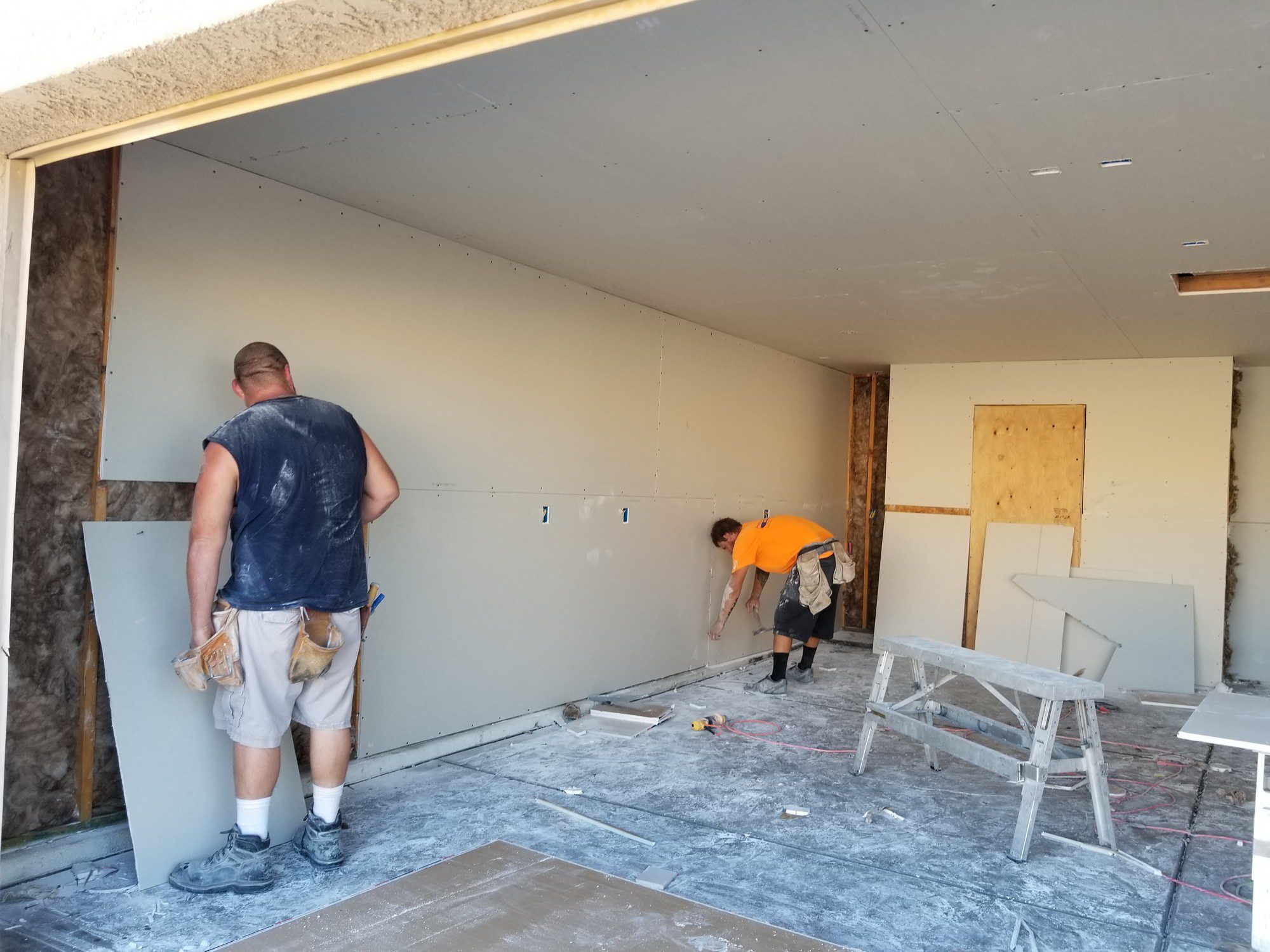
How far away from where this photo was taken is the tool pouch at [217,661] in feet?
8.35

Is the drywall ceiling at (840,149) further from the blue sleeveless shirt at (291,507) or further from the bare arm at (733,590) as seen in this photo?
the bare arm at (733,590)

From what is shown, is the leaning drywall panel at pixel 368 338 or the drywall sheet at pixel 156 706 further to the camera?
the leaning drywall panel at pixel 368 338

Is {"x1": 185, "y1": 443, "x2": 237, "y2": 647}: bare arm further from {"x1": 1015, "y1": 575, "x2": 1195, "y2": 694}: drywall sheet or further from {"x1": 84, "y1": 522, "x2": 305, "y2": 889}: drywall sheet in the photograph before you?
{"x1": 1015, "y1": 575, "x2": 1195, "y2": 694}: drywall sheet

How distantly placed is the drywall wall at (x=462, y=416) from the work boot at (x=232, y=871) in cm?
96

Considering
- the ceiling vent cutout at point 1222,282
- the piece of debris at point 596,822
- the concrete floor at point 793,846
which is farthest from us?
the ceiling vent cutout at point 1222,282

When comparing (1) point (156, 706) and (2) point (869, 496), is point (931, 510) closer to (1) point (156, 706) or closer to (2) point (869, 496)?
(2) point (869, 496)

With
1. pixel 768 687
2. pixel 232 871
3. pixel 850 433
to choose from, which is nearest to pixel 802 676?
pixel 768 687

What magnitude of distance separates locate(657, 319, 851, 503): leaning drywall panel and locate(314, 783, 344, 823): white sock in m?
2.91

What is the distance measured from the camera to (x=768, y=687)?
5.41 metres

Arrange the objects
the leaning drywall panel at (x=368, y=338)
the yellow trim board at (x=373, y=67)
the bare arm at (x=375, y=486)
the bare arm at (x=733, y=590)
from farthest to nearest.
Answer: the bare arm at (x=733, y=590) < the bare arm at (x=375, y=486) < the leaning drywall panel at (x=368, y=338) < the yellow trim board at (x=373, y=67)

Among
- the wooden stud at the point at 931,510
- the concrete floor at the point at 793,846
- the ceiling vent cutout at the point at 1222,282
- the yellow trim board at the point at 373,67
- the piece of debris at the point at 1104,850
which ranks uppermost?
the ceiling vent cutout at the point at 1222,282

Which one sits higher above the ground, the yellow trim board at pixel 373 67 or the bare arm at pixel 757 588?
the yellow trim board at pixel 373 67

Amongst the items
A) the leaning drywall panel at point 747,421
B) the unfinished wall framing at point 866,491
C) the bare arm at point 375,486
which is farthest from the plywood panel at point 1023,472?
the bare arm at point 375,486

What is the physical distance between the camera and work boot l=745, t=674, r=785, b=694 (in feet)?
17.7
